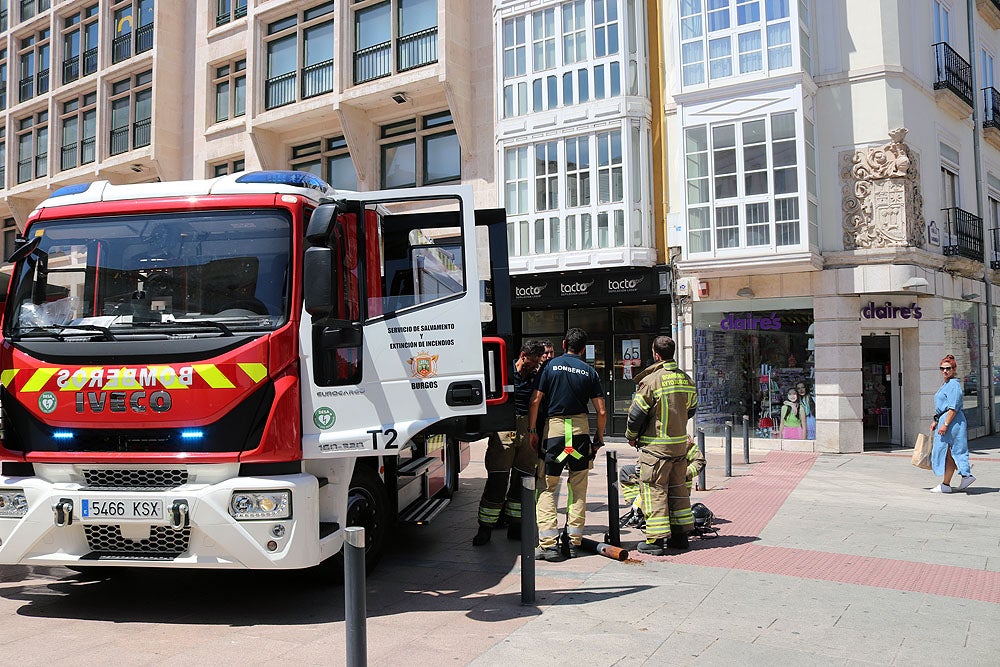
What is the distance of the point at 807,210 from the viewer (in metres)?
14.9

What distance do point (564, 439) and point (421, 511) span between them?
4.96 ft

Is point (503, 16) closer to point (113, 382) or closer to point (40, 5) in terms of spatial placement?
point (113, 382)

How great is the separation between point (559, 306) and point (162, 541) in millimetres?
13503

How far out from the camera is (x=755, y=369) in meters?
16.6

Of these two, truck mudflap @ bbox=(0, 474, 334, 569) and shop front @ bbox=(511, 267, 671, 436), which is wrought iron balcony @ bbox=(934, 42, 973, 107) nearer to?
shop front @ bbox=(511, 267, 671, 436)

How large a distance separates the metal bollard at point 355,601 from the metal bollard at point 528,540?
1799mm

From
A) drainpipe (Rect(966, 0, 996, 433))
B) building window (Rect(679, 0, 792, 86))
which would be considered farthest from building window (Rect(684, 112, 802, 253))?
drainpipe (Rect(966, 0, 996, 433))

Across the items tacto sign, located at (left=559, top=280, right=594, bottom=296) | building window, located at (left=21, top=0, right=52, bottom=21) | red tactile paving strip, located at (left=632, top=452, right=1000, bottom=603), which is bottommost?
red tactile paving strip, located at (left=632, top=452, right=1000, bottom=603)

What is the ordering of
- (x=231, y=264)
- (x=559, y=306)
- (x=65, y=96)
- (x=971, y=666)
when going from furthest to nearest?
(x=65, y=96) < (x=559, y=306) < (x=231, y=264) < (x=971, y=666)

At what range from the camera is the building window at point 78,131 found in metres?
26.7

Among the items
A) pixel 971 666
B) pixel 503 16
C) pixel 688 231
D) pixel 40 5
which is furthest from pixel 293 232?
pixel 40 5

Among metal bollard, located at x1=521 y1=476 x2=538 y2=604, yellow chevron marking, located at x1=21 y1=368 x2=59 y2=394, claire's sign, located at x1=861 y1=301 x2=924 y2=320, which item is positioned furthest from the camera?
claire's sign, located at x1=861 y1=301 x2=924 y2=320

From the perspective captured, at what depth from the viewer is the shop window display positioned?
15.9m

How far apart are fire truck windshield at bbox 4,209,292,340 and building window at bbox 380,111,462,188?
1417cm
